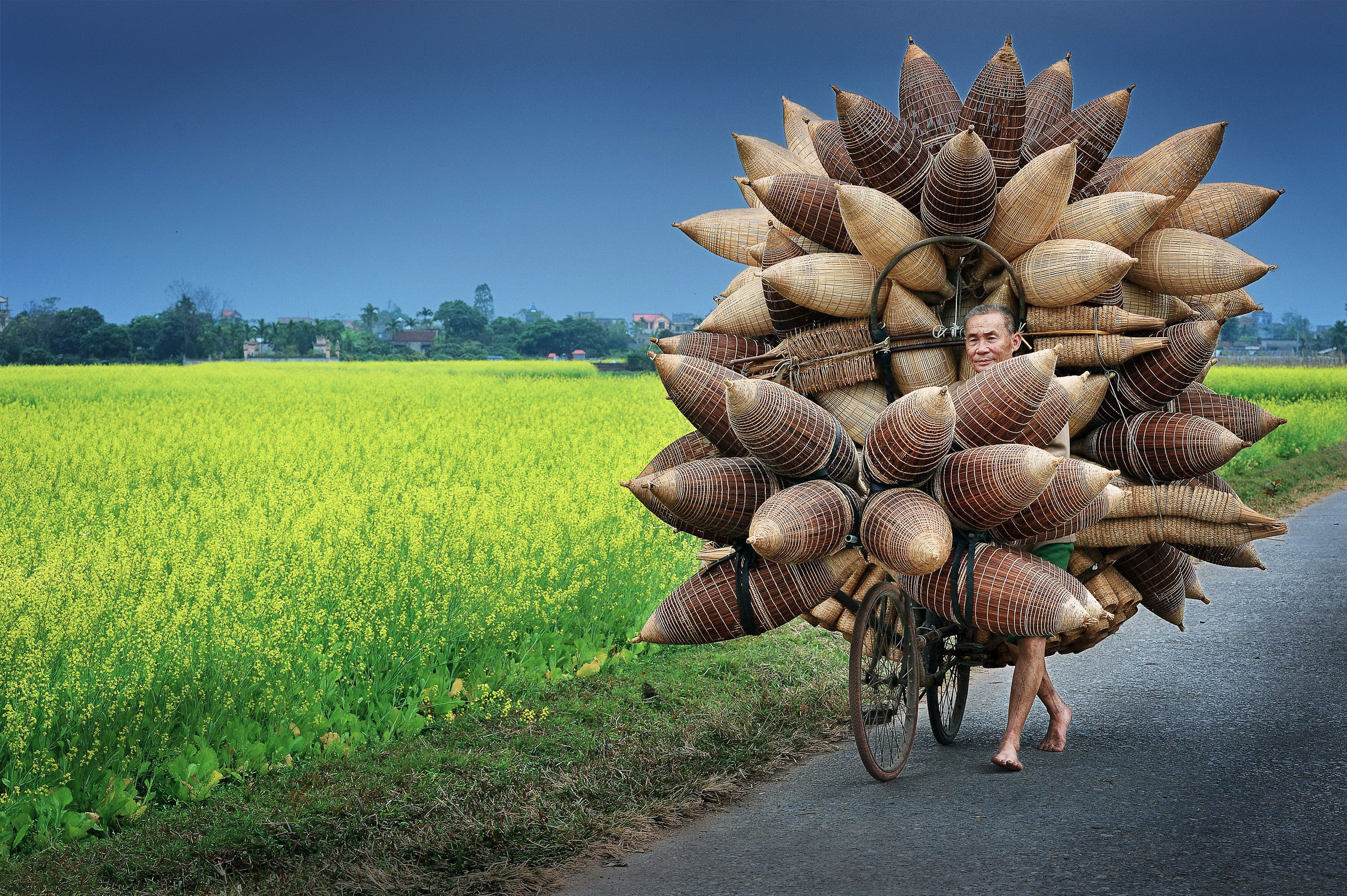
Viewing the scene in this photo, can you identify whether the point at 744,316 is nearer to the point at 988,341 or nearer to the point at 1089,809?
the point at 988,341

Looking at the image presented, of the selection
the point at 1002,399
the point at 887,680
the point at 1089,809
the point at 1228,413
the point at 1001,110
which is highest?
the point at 1001,110

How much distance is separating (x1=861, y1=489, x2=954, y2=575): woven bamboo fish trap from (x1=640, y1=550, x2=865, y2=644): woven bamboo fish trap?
27 cm

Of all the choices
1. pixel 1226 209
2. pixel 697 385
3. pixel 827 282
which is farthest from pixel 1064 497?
pixel 1226 209

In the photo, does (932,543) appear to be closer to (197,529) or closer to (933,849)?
(933,849)

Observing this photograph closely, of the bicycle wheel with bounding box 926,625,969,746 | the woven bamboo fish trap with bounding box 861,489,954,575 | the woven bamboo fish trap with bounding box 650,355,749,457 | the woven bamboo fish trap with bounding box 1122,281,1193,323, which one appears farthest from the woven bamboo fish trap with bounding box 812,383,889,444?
the woven bamboo fish trap with bounding box 1122,281,1193,323

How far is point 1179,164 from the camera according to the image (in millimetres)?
4590

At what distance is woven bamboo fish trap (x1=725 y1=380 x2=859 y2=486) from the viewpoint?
355 centimetres

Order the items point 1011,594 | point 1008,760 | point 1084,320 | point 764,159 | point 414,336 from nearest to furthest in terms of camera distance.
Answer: point 1011,594
point 1008,760
point 1084,320
point 764,159
point 414,336

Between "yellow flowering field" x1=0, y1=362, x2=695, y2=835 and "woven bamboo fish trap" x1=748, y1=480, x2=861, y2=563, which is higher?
"woven bamboo fish trap" x1=748, y1=480, x2=861, y2=563

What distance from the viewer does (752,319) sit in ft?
15.6

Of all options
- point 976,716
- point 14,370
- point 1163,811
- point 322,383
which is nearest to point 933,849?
point 1163,811

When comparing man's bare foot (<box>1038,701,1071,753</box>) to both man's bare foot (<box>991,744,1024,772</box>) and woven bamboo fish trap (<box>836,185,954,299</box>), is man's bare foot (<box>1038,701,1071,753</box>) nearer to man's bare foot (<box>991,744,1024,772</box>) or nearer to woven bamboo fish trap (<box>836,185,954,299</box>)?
man's bare foot (<box>991,744,1024,772</box>)

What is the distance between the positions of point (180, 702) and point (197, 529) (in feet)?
9.00

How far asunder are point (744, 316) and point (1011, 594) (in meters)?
1.70
